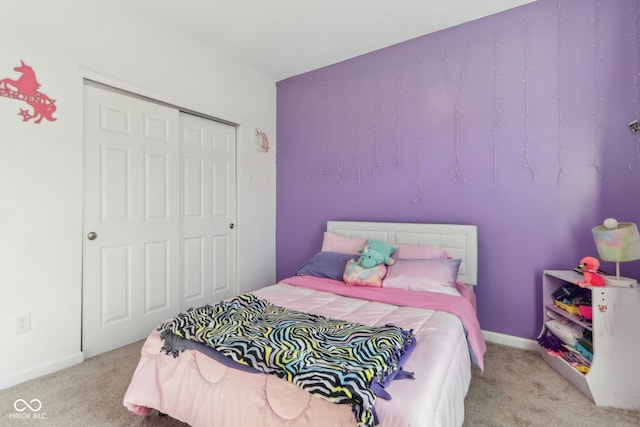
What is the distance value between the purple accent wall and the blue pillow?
660mm

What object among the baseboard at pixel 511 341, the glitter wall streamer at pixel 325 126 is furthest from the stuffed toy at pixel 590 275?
the glitter wall streamer at pixel 325 126

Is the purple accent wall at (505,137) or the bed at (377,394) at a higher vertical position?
the purple accent wall at (505,137)

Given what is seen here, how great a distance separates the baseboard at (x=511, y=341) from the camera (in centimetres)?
249

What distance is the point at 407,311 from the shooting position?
1924 millimetres

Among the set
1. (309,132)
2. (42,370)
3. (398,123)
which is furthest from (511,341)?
(42,370)

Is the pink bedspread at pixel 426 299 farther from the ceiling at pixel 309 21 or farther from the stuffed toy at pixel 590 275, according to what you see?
the ceiling at pixel 309 21

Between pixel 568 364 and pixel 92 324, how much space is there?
3.32 meters

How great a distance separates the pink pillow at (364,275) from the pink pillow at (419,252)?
267 millimetres

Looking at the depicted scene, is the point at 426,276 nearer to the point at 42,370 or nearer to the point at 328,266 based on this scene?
the point at 328,266

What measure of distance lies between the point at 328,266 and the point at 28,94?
7.92ft

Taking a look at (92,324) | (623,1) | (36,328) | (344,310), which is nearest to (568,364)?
(344,310)

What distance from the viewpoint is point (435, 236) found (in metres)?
2.80

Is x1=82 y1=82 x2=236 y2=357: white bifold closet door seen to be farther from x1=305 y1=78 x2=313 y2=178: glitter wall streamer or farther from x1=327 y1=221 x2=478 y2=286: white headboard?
x1=327 y1=221 x2=478 y2=286: white headboard

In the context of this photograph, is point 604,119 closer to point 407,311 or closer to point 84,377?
point 407,311
